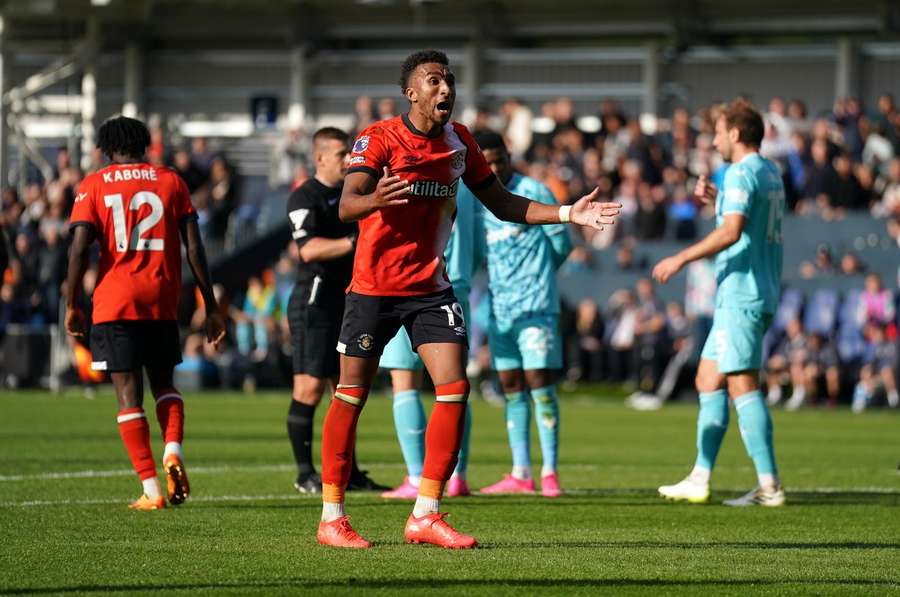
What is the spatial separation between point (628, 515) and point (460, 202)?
2533 mm

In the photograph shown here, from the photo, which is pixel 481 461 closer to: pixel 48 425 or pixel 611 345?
pixel 48 425

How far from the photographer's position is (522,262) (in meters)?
11.1

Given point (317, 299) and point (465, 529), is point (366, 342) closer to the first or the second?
point (465, 529)

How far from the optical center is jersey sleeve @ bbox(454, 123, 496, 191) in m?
7.85

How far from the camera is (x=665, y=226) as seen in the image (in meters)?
27.2

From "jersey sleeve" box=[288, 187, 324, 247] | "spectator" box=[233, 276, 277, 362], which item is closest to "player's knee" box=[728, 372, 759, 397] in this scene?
"jersey sleeve" box=[288, 187, 324, 247]

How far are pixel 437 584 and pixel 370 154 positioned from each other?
2137 millimetres

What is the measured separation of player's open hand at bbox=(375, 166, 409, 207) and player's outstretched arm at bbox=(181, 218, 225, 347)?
7.74 ft

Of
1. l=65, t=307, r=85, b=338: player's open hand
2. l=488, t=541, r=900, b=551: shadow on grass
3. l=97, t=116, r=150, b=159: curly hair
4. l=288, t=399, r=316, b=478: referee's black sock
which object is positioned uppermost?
l=97, t=116, r=150, b=159: curly hair

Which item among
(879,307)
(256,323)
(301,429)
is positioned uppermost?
(879,307)

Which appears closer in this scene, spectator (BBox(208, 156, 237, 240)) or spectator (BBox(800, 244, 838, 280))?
spectator (BBox(800, 244, 838, 280))

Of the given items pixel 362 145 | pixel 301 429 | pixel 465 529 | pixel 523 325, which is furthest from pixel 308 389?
pixel 362 145

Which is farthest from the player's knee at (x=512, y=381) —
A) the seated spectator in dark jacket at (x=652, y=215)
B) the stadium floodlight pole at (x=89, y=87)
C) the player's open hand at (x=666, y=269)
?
the stadium floodlight pole at (x=89, y=87)

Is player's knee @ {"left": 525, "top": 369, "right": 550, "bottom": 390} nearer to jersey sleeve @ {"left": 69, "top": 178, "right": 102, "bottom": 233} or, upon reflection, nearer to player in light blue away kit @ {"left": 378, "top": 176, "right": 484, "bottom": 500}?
player in light blue away kit @ {"left": 378, "top": 176, "right": 484, "bottom": 500}
